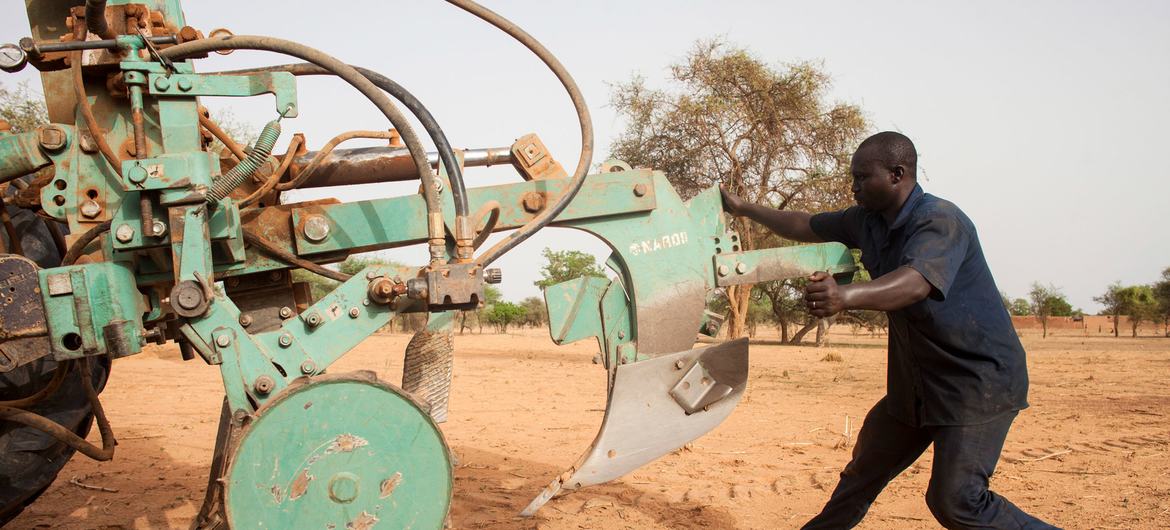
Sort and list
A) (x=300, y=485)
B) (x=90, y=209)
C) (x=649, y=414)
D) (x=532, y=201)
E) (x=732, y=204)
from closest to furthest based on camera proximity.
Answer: (x=300, y=485)
(x=90, y=209)
(x=532, y=201)
(x=649, y=414)
(x=732, y=204)

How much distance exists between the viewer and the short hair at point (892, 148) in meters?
3.27

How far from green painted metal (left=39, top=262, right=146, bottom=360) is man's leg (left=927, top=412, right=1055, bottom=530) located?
115 inches

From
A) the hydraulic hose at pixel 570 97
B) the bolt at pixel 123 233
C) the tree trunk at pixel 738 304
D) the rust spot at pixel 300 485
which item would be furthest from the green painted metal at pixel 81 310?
the tree trunk at pixel 738 304

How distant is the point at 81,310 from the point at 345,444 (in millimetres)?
1063

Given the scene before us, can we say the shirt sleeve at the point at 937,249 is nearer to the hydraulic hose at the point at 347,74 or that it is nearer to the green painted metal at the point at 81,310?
the hydraulic hose at the point at 347,74

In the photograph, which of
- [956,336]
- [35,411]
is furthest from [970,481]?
[35,411]

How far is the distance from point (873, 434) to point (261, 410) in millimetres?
2450

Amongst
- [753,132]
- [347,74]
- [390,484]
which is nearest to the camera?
[390,484]

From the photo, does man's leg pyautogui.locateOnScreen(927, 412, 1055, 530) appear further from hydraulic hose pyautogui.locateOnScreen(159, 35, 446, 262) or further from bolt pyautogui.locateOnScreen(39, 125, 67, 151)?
bolt pyautogui.locateOnScreen(39, 125, 67, 151)

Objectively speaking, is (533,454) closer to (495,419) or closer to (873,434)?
(495,419)

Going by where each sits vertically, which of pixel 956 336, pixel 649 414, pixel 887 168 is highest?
pixel 887 168

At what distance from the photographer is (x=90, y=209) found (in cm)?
313

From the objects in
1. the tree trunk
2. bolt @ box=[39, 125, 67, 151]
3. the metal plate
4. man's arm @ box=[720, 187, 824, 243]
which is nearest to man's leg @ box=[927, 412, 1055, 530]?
the metal plate

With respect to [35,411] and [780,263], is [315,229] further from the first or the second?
[780,263]
